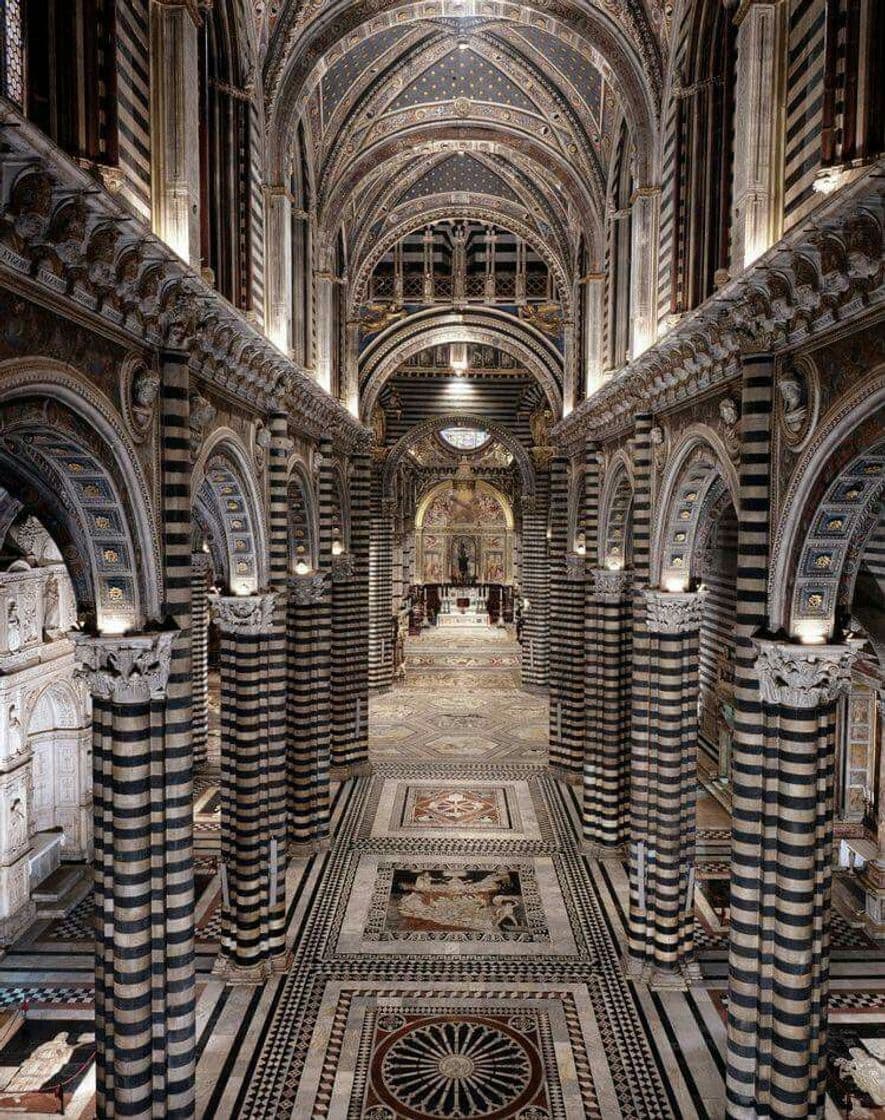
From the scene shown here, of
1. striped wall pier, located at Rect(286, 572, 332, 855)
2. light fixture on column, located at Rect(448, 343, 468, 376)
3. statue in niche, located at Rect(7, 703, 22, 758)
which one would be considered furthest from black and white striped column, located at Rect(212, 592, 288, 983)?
light fixture on column, located at Rect(448, 343, 468, 376)

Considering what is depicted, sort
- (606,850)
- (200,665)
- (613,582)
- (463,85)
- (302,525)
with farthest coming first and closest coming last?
(200,665) → (463,85) → (606,850) → (613,582) → (302,525)

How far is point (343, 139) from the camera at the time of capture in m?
17.3

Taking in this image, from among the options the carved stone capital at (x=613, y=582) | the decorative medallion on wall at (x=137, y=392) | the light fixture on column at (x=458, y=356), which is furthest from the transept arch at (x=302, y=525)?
the light fixture on column at (x=458, y=356)

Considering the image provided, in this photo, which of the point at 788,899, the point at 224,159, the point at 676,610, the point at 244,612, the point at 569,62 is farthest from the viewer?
the point at 569,62

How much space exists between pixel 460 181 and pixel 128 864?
64.2 feet

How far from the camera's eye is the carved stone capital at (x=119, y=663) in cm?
786

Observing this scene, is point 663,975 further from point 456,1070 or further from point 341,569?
point 341,569

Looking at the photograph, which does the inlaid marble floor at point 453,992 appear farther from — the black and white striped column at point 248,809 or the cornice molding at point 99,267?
the cornice molding at point 99,267

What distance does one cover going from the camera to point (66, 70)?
7098 mm

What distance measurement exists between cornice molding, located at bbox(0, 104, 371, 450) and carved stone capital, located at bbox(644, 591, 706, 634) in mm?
6903

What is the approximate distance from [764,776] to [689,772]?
3783 millimetres

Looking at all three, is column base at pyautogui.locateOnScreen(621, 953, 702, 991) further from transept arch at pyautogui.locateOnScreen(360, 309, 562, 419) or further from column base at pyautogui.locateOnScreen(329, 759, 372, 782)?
transept arch at pyautogui.locateOnScreen(360, 309, 562, 419)

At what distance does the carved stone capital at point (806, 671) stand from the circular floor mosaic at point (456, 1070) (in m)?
6.16

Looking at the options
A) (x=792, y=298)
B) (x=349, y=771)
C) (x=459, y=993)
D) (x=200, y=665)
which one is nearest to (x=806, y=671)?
(x=792, y=298)
